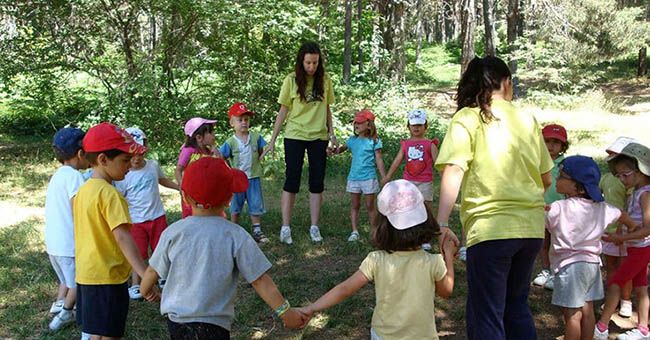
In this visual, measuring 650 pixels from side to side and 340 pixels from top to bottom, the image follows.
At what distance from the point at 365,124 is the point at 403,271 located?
330cm

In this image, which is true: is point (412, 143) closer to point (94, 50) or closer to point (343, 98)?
point (343, 98)

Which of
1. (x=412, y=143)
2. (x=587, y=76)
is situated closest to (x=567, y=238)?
(x=412, y=143)

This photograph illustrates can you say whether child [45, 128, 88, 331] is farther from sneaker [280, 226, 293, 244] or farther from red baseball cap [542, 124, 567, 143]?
red baseball cap [542, 124, 567, 143]

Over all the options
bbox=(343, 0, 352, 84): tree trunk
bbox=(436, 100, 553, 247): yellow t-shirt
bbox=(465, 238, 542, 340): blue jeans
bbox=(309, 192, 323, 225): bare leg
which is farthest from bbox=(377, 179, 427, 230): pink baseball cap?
bbox=(343, 0, 352, 84): tree trunk

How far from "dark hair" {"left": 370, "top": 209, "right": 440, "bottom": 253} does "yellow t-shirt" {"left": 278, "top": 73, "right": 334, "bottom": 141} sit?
10.2 ft

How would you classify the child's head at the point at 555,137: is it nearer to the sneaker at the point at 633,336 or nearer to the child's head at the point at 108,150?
the sneaker at the point at 633,336

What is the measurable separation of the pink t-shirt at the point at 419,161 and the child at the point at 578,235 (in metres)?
2.01

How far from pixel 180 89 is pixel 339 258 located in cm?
739

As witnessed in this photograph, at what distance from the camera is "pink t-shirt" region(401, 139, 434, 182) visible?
5.56 m

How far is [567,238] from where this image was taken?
3539 millimetres

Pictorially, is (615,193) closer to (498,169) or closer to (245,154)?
(498,169)

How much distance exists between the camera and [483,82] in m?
2.97

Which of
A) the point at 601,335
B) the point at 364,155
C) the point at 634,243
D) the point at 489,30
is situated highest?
the point at 489,30

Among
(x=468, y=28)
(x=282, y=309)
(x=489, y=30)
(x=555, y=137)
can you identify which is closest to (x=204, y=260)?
(x=282, y=309)
